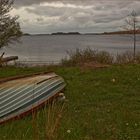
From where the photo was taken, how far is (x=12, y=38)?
20344mm

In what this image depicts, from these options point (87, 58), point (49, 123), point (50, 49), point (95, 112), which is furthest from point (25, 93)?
point (50, 49)

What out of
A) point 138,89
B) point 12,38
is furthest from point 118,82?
point 12,38

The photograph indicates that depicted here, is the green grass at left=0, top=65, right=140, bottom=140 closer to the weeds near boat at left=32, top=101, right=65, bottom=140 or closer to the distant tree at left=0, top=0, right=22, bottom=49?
the weeds near boat at left=32, top=101, right=65, bottom=140

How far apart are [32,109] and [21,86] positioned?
175cm

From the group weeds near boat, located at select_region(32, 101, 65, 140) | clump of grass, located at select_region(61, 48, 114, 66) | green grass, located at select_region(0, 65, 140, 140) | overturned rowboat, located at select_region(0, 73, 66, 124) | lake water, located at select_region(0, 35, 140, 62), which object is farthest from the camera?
lake water, located at select_region(0, 35, 140, 62)

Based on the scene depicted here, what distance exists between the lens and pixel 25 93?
9.69m

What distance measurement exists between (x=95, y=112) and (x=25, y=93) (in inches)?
76.3

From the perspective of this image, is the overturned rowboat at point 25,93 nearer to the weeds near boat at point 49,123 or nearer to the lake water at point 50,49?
the weeds near boat at point 49,123

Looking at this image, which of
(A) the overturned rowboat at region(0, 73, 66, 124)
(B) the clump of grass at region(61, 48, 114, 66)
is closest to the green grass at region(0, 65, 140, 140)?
(A) the overturned rowboat at region(0, 73, 66, 124)

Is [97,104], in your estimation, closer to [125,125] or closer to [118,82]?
[125,125]

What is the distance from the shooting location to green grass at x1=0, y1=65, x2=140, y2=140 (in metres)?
7.08

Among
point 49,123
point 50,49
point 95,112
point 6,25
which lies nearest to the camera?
point 49,123

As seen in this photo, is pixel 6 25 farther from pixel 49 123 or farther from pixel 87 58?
pixel 49 123

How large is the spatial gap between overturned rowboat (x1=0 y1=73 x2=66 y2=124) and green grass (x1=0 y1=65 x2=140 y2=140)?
31 centimetres
